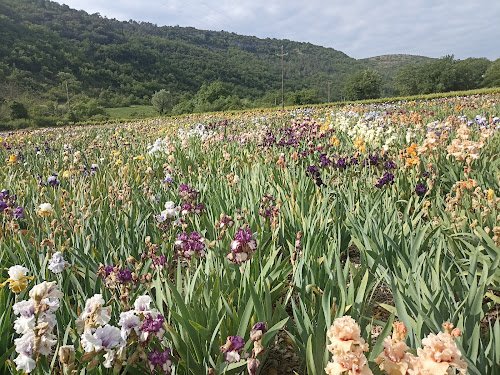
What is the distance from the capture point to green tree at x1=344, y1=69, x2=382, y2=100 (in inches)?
2677

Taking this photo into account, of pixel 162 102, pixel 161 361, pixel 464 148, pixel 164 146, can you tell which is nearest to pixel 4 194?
pixel 161 361

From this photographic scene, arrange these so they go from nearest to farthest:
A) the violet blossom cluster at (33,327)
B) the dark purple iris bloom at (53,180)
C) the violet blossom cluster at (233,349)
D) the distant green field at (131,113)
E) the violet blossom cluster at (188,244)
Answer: the violet blossom cluster at (33,327) → the violet blossom cluster at (233,349) → the violet blossom cluster at (188,244) → the dark purple iris bloom at (53,180) → the distant green field at (131,113)

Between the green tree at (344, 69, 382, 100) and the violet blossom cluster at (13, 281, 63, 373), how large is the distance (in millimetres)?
70841

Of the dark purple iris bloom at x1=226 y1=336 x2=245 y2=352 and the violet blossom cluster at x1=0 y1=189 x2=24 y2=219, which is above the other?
the violet blossom cluster at x1=0 y1=189 x2=24 y2=219

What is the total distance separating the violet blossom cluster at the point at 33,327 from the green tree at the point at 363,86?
70841mm

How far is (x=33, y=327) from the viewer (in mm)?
989

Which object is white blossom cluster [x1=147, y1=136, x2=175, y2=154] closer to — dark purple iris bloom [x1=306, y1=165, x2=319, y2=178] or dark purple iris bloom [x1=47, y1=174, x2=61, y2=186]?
dark purple iris bloom [x1=47, y1=174, x2=61, y2=186]

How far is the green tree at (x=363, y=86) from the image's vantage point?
68.0 metres

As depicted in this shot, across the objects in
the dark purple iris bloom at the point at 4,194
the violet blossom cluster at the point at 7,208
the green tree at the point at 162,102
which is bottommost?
the violet blossom cluster at the point at 7,208

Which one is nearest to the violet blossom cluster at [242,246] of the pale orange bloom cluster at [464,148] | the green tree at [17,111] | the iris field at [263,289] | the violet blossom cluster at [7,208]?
the iris field at [263,289]

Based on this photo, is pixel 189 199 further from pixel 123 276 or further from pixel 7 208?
pixel 7 208

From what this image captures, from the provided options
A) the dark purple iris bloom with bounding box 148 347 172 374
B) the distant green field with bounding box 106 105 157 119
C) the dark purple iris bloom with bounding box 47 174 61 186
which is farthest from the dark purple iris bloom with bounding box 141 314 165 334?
the distant green field with bounding box 106 105 157 119

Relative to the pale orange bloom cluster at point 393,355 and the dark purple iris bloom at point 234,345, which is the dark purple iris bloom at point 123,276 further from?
the pale orange bloom cluster at point 393,355

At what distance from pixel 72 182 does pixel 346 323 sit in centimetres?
380
